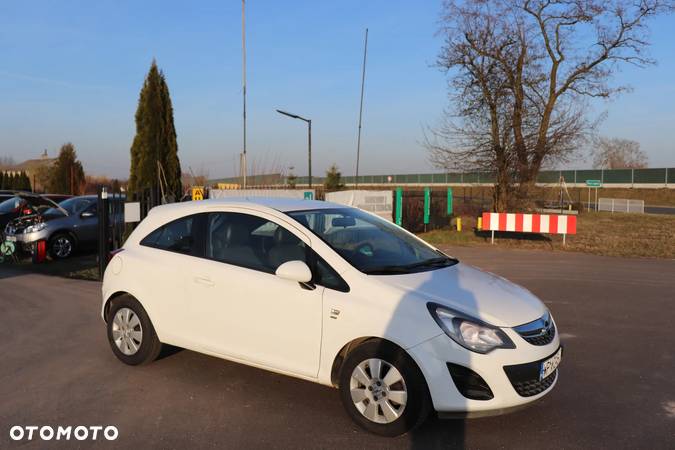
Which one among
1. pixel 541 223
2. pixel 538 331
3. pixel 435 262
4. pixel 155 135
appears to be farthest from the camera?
pixel 155 135

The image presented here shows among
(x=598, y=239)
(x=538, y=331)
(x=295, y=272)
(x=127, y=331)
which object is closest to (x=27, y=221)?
(x=127, y=331)

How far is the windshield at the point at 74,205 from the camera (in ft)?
44.2

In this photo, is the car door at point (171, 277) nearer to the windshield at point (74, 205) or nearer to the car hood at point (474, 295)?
the car hood at point (474, 295)

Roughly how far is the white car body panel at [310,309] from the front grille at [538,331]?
1.8 inches

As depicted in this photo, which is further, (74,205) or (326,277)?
(74,205)

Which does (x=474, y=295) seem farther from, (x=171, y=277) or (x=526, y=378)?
(x=171, y=277)

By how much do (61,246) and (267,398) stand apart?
10.6 m

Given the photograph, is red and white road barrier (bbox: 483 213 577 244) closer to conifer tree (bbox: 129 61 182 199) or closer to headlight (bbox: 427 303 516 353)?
headlight (bbox: 427 303 516 353)

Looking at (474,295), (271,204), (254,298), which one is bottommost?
(254,298)

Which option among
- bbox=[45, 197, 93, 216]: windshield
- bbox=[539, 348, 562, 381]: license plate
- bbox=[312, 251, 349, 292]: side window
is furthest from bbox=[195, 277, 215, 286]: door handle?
bbox=[45, 197, 93, 216]: windshield

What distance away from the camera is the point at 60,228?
1309 centimetres

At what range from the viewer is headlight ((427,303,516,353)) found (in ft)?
12.0

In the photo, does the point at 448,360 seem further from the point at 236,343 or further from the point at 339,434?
the point at 236,343

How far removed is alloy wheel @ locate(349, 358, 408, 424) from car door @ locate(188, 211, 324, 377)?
1.31ft
